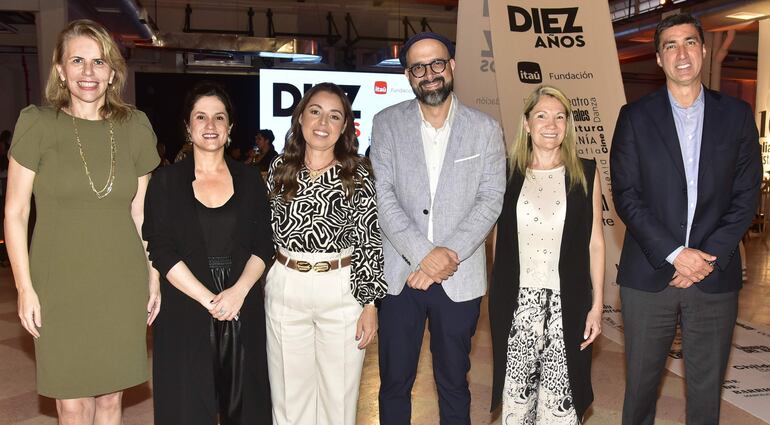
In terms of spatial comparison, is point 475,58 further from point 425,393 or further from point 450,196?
point 450,196

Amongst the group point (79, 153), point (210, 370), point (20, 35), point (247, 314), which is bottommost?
point (210, 370)

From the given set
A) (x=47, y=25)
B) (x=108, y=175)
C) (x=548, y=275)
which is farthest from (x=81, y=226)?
(x=47, y=25)

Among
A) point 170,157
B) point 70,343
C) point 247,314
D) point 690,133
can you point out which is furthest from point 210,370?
point 170,157

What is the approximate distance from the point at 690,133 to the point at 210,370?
205cm

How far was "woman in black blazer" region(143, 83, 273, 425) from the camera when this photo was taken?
2.47m

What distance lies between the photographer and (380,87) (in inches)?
453

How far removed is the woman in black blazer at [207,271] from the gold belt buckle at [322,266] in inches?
7.3

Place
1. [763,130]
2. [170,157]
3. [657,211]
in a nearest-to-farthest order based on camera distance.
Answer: [657,211], [763,130], [170,157]

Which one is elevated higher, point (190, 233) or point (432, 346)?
point (190, 233)

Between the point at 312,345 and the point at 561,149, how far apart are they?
4.10 ft

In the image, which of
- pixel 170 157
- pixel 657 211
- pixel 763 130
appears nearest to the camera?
pixel 657 211

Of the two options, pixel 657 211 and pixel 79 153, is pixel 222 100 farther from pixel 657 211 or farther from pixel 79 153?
pixel 657 211

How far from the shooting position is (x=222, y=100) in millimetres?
2572

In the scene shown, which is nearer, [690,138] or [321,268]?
[321,268]
